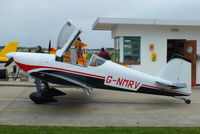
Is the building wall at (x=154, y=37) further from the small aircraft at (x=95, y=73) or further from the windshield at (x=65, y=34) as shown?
the windshield at (x=65, y=34)

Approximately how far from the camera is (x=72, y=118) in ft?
19.9

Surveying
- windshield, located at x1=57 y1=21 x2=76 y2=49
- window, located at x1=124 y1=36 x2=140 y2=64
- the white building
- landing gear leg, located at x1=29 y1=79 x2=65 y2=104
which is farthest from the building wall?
windshield, located at x1=57 y1=21 x2=76 y2=49

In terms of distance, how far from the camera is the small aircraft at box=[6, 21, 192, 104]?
269 inches

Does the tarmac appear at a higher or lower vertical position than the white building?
lower

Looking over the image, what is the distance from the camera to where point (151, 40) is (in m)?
11.6

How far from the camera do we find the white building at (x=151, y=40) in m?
11.2

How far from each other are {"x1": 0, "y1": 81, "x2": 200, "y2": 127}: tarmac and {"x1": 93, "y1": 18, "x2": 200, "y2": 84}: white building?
8.63ft

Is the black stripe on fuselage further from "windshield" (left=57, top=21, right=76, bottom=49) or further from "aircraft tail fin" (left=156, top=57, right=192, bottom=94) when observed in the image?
"windshield" (left=57, top=21, right=76, bottom=49)

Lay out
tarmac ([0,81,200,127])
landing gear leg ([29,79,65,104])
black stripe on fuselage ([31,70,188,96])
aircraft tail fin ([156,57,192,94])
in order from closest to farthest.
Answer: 1. tarmac ([0,81,200,127])
2. black stripe on fuselage ([31,70,188,96])
3. aircraft tail fin ([156,57,192,94])
4. landing gear leg ([29,79,65,104])
